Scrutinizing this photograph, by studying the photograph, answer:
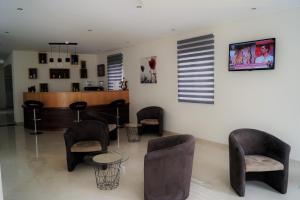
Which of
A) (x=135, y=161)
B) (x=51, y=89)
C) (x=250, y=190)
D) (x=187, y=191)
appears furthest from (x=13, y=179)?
(x=51, y=89)

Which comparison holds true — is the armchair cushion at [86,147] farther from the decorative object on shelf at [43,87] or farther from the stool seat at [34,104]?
the decorative object on shelf at [43,87]

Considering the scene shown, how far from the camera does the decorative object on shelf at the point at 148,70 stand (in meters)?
7.48

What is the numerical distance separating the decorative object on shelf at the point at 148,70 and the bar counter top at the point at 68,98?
53.9 inches

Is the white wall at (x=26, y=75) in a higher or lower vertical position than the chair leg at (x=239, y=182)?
higher

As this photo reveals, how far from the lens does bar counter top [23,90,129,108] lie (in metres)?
7.66

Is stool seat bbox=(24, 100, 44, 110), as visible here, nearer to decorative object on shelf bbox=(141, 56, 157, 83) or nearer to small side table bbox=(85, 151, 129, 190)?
decorative object on shelf bbox=(141, 56, 157, 83)

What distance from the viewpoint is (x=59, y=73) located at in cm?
993

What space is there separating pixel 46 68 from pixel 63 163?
622cm

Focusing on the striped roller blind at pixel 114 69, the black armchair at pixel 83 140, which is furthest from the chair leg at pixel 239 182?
the striped roller blind at pixel 114 69

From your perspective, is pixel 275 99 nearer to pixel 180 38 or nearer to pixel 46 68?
pixel 180 38

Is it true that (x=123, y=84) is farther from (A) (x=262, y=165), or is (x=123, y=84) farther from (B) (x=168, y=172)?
(A) (x=262, y=165)

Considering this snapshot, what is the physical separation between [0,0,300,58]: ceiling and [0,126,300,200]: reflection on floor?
2939mm

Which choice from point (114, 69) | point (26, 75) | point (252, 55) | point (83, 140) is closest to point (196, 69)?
point (252, 55)

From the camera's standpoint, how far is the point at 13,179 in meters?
3.93
